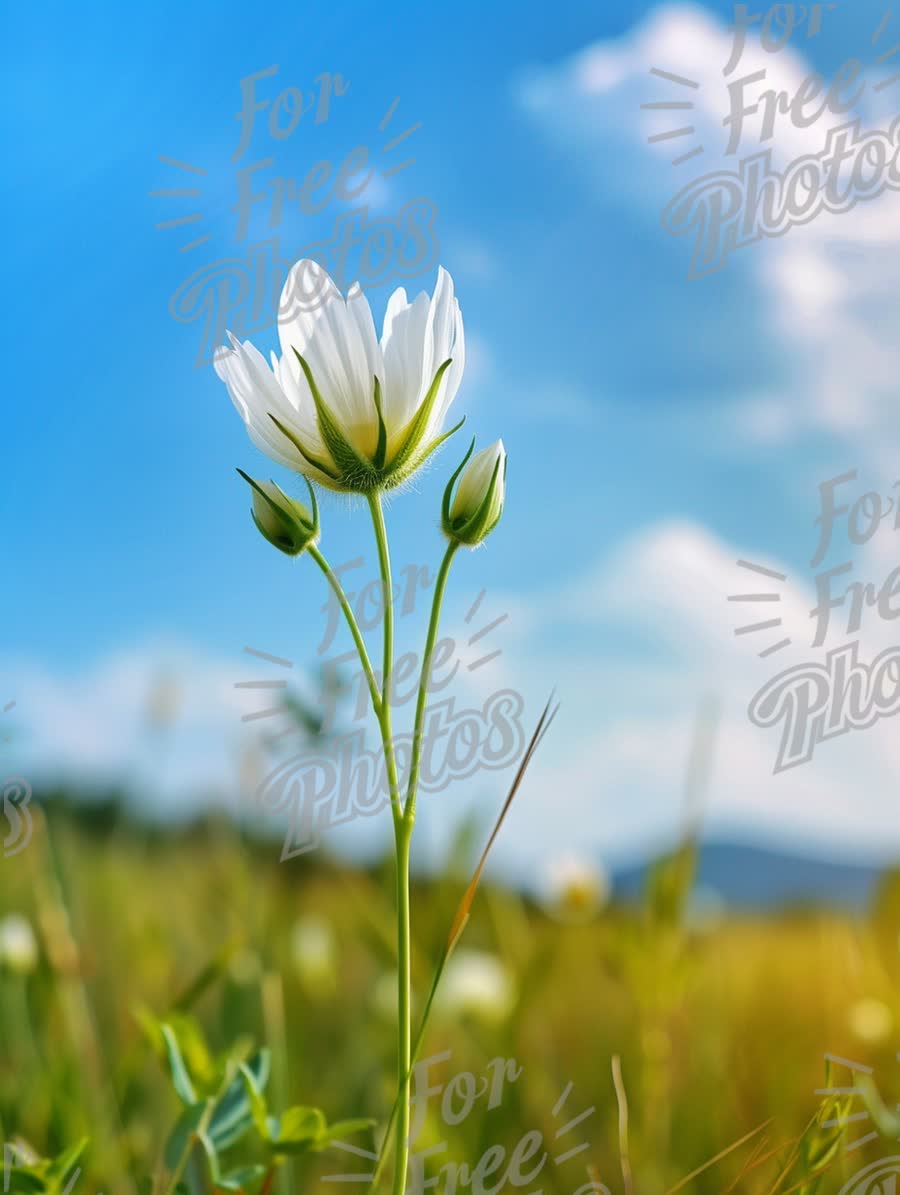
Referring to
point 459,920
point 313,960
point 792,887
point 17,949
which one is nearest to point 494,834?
point 459,920

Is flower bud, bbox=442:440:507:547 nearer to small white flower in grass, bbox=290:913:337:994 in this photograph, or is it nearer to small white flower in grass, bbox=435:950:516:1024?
small white flower in grass, bbox=435:950:516:1024

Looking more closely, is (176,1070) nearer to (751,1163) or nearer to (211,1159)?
(211,1159)

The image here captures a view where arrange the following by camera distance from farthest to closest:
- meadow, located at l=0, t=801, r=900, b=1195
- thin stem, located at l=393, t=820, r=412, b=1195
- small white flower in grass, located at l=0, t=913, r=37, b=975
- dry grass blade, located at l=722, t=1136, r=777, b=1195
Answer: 1. small white flower in grass, located at l=0, t=913, r=37, b=975
2. meadow, located at l=0, t=801, r=900, b=1195
3. dry grass blade, located at l=722, t=1136, r=777, b=1195
4. thin stem, located at l=393, t=820, r=412, b=1195

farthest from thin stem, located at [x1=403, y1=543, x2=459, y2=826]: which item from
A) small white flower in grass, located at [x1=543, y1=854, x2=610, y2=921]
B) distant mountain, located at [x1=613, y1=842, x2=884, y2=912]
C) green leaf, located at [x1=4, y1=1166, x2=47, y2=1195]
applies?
small white flower in grass, located at [x1=543, y1=854, x2=610, y2=921]

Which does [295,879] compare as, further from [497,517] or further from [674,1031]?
[497,517]

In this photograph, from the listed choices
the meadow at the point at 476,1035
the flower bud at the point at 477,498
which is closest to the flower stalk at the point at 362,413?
the flower bud at the point at 477,498

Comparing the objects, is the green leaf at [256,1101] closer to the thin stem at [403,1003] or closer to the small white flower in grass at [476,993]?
the thin stem at [403,1003]
